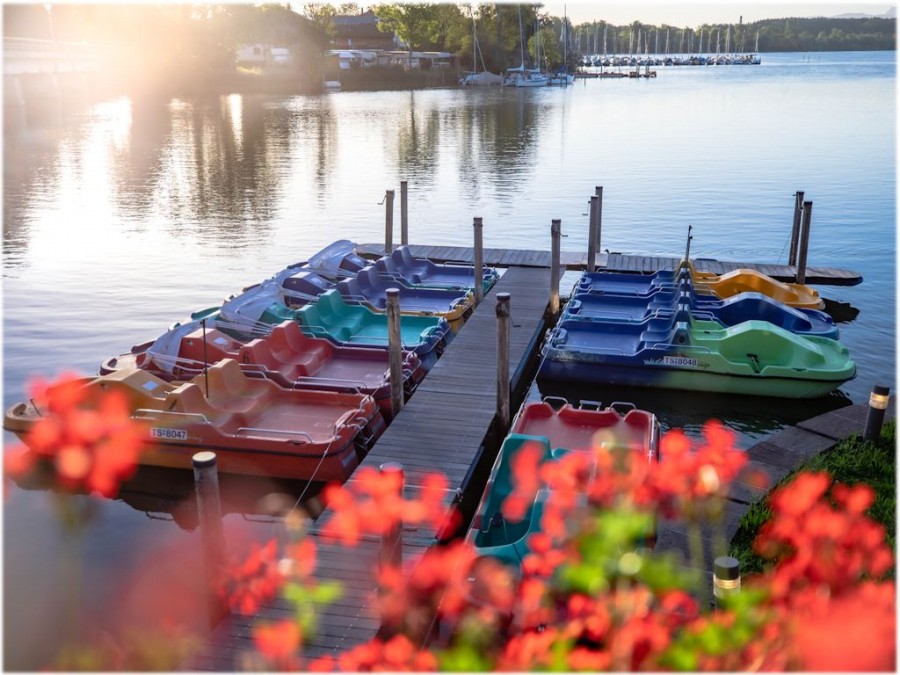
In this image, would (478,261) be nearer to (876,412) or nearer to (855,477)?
(876,412)

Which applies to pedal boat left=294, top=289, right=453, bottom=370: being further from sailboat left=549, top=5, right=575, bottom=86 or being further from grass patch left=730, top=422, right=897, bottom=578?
sailboat left=549, top=5, right=575, bottom=86

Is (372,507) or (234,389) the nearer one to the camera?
(372,507)

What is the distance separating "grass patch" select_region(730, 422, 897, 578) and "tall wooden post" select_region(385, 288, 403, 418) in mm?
6146

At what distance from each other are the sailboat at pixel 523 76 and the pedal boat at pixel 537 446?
358ft

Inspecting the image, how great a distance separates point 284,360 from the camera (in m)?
16.1

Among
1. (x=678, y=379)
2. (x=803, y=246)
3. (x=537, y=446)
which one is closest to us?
(x=537, y=446)

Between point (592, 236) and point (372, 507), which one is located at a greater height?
point (592, 236)

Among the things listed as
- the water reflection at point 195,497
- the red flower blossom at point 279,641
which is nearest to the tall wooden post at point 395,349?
the water reflection at point 195,497

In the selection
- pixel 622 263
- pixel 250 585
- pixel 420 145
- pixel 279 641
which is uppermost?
pixel 420 145

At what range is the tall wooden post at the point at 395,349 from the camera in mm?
13938

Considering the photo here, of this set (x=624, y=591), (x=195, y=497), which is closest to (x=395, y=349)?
(x=195, y=497)

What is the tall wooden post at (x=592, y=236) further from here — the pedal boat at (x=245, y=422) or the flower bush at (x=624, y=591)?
the flower bush at (x=624, y=591)

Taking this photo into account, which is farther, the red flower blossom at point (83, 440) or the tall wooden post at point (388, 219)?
the tall wooden post at point (388, 219)

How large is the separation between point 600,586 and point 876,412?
6.17 meters
